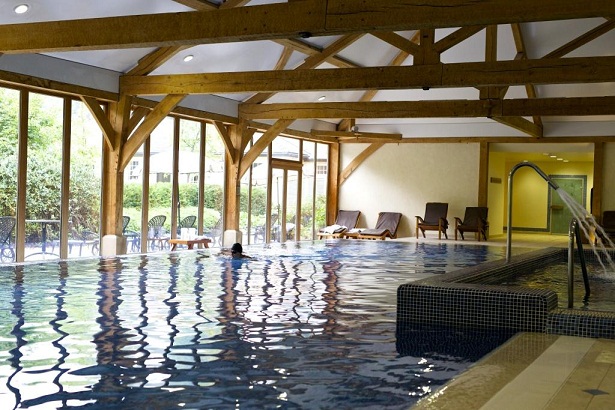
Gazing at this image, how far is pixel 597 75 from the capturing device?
28.6 feet

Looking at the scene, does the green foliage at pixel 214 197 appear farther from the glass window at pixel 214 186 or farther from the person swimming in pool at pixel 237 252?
the person swimming in pool at pixel 237 252

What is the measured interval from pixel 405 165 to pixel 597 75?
984 centimetres

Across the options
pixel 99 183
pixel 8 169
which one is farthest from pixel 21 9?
pixel 99 183

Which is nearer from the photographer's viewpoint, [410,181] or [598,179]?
[598,179]

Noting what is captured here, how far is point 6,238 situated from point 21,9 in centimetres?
286

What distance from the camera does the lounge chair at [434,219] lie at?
17344mm

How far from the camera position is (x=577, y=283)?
8281 millimetres

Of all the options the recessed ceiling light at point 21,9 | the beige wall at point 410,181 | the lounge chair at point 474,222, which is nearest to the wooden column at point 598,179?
the lounge chair at point 474,222

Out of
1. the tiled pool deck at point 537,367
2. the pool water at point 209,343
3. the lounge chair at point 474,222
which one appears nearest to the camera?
the tiled pool deck at point 537,367

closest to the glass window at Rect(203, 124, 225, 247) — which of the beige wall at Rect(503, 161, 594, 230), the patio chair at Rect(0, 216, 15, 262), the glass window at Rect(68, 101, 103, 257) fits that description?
the glass window at Rect(68, 101, 103, 257)

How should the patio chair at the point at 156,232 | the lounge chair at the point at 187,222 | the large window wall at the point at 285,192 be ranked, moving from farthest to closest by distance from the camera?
the large window wall at the point at 285,192
the lounge chair at the point at 187,222
the patio chair at the point at 156,232

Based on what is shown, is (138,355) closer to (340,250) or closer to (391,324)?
(391,324)

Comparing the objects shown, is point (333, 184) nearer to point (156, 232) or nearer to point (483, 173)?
point (483, 173)

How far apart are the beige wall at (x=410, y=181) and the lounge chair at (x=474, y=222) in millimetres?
421
